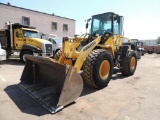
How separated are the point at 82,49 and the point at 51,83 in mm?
1379

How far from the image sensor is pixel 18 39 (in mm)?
10477

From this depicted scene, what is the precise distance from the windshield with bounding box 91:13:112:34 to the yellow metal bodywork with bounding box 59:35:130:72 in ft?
1.64

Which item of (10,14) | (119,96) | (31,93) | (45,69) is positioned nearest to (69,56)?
(45,69)

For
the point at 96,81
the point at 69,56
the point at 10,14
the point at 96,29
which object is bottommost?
the point at 96,81

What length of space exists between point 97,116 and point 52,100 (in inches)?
44.6

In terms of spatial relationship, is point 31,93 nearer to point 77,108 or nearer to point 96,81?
point 77,108

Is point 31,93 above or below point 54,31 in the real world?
below

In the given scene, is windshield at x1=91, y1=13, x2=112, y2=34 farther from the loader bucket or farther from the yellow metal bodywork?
the loader bucket

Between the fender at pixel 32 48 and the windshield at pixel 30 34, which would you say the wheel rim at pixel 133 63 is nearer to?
the fender at pixel 32 48

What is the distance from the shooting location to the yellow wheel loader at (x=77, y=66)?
3570 mm

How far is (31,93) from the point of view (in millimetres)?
4238

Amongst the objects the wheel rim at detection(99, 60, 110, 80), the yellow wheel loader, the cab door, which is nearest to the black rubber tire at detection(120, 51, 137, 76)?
the yellow wheel loader

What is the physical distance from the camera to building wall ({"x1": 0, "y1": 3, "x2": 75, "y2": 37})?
1834 cm

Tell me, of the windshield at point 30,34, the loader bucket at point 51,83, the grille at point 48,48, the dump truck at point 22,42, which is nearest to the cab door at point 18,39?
the dump truck at point 22,42
